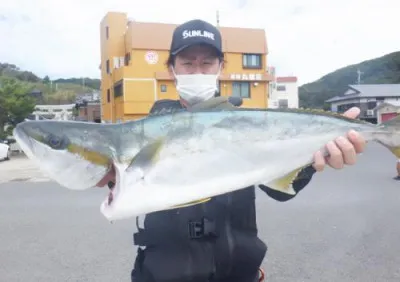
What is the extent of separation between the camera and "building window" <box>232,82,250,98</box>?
32125 mm

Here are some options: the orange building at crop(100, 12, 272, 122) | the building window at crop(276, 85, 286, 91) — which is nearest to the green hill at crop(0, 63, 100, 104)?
the orange building at crop(100, 12, 272, 122)

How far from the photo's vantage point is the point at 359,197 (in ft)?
27.9

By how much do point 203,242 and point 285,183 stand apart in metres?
0.46

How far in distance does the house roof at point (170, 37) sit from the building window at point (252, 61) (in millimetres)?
492

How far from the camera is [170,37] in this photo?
30.5 m

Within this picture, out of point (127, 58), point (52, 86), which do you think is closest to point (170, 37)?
point (127, 58)

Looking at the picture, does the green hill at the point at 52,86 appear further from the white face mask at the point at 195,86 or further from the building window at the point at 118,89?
the white face mask at the point at 195,86

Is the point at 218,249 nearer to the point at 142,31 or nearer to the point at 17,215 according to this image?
the point at 17,215

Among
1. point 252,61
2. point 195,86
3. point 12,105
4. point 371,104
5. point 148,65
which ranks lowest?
point 195,86

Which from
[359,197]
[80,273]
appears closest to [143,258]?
[80,273]

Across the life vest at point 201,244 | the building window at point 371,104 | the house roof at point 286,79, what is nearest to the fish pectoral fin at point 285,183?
the life vest at point 201,244

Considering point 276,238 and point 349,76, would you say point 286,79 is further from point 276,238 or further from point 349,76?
point 349,76

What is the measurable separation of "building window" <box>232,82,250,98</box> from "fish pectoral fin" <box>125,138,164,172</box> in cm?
3051

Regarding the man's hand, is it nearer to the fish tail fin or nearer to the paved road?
the fish tail fin
